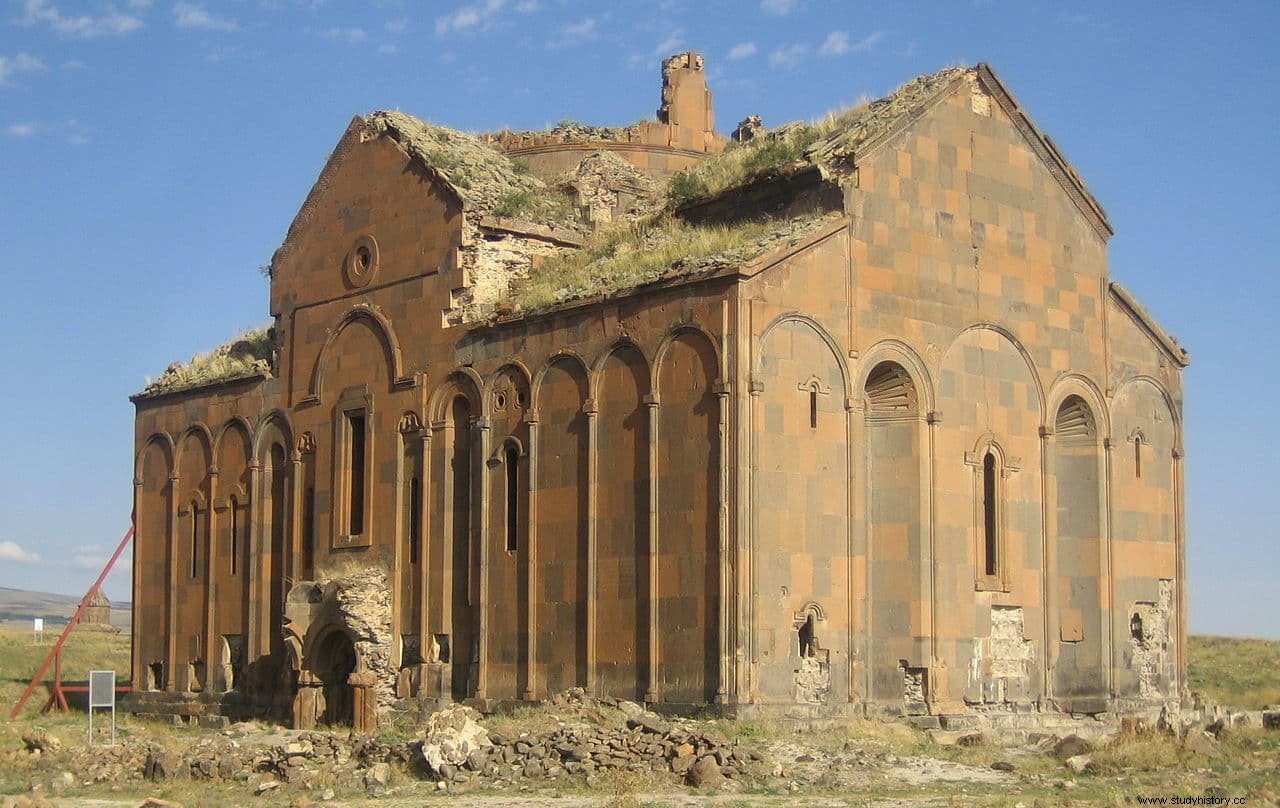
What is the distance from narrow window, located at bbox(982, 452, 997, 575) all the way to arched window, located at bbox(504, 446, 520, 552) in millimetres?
7375

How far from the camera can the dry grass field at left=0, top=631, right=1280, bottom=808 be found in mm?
19734

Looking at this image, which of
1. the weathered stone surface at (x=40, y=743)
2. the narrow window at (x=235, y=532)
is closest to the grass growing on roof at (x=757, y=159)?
the narrow window at (x=235, y=532)

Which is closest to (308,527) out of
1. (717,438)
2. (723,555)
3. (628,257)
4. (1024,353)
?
(628,257)

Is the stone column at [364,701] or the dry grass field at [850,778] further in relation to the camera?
the stone column at [364,701]

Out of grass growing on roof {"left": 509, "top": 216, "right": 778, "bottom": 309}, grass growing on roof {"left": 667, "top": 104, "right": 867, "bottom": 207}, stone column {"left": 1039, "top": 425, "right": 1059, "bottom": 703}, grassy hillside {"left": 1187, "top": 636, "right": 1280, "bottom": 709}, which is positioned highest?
grass growing on roof {"left": 667, "top": 104, "right": 867, "bottom": 207}

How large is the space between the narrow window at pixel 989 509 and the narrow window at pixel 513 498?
738 cm

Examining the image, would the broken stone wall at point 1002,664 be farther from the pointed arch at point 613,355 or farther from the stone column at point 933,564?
the pointed arch at point 613,355

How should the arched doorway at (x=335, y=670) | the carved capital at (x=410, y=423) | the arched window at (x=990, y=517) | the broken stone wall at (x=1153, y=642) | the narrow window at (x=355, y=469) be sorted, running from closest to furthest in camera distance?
the arched window at (x=990, y=517)
the broken stone wall at (x=1153, y=642)
the carved capital at (x=410, y=423)
the arched doorway at (x=335, y=670)
the narrow window at (x=355, y=469)

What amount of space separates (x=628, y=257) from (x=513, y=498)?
4.29 m

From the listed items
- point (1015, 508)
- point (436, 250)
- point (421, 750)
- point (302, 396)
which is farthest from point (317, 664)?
point (1015, 508)

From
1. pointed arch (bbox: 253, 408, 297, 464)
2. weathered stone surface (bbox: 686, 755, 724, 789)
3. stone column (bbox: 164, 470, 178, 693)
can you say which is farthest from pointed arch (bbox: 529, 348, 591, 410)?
stone column (bbox: 164, 470, 178, 693)

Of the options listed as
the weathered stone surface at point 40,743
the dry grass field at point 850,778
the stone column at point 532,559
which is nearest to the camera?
the dry grass field at point 850,778

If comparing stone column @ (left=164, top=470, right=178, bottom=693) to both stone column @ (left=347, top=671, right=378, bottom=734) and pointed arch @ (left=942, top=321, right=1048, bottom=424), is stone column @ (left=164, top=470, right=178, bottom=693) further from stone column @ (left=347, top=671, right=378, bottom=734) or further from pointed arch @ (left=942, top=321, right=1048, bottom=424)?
pointed arch @ (left=942, top=321, right=1048, bottom=424)

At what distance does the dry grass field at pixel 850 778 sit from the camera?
64.7 ft
